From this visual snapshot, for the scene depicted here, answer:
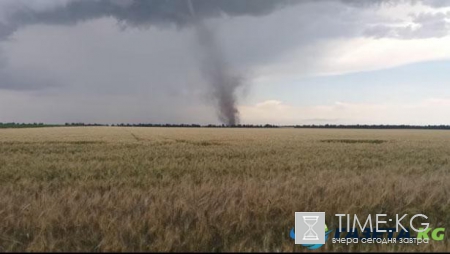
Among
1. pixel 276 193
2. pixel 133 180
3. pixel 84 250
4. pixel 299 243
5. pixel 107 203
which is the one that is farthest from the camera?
pixel 133 180

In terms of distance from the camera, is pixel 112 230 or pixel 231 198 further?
pixel 231 198

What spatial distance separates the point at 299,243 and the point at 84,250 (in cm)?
216

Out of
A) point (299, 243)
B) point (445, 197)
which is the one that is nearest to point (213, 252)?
point (299, 243)

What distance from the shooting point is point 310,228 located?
3875mm

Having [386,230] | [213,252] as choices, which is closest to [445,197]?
[386,230]

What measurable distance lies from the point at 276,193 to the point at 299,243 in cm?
171

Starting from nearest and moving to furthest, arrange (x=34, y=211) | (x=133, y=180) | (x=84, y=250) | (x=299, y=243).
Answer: (x=84, y=250), (x=299, y=243), (x=34, y=211), (x=133, y=180)

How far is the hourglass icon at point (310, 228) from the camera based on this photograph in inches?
144

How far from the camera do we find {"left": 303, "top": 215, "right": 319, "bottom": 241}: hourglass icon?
144 inches

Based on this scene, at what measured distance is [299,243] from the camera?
11.7 ft

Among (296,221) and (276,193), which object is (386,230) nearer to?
(296,221)
